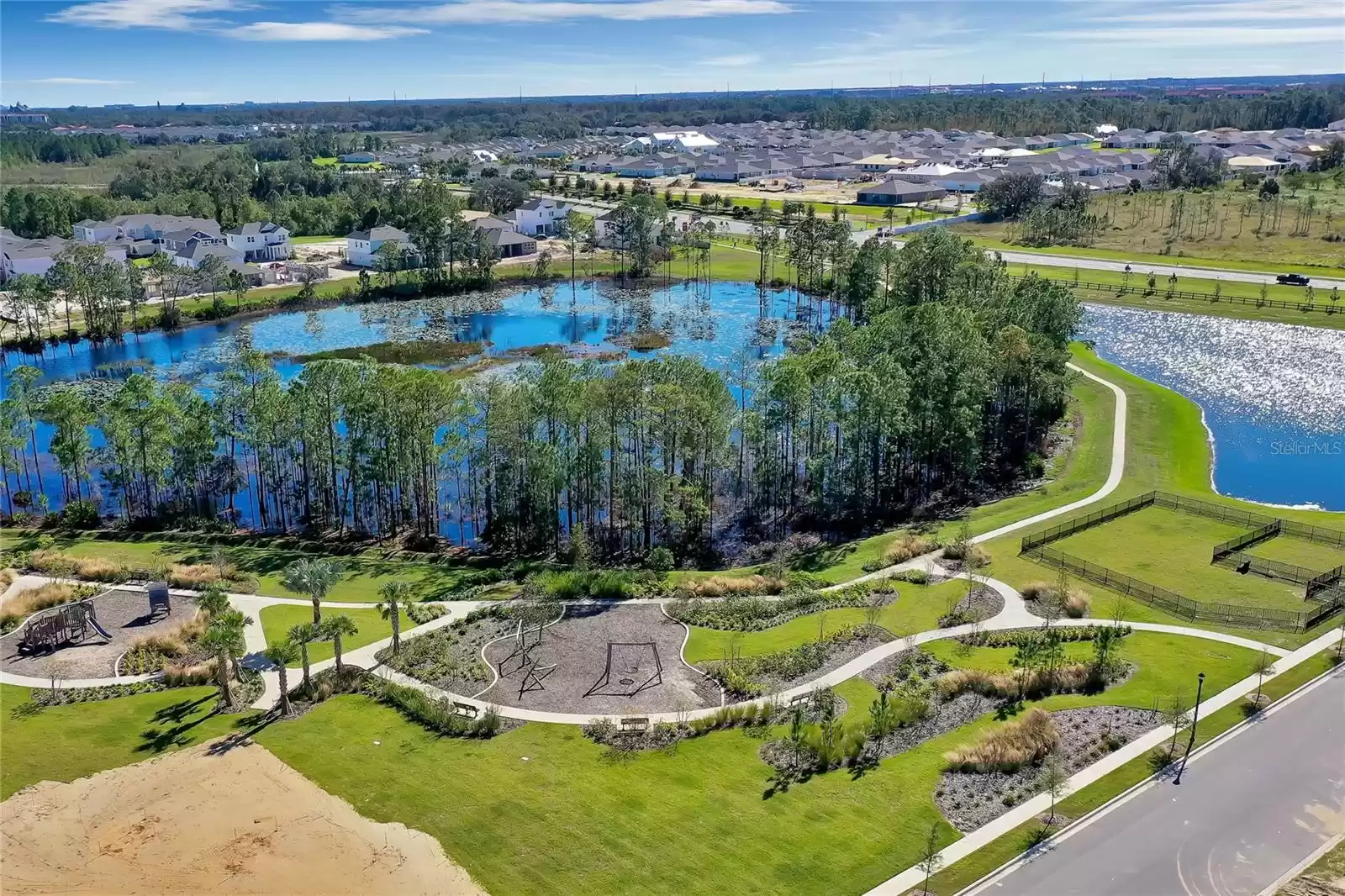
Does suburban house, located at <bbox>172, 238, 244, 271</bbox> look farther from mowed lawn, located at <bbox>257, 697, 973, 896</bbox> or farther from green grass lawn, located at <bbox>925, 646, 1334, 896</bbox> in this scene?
green grass lawn, located at <bbox>925, 646, 1334, 896</bbox>

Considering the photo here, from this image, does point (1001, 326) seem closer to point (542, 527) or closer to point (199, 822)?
point (542, 527)

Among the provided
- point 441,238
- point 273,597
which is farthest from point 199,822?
point 441,238

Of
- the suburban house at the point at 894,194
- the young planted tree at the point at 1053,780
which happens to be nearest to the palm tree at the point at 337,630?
the young planted tree at the point at 1053,780

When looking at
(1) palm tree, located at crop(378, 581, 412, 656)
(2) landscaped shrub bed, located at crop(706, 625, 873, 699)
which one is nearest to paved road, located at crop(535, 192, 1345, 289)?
(2) landscaped shrub bed, located at crop(706, 625, 873, 699)

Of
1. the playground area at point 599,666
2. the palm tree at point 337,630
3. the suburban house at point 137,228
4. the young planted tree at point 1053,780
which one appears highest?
the suburban house at point 137,228

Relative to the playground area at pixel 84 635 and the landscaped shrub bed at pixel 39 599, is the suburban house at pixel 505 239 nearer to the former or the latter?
the landscaped shrub bed at pixel 39 599

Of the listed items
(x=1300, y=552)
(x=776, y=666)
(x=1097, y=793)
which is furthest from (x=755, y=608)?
(x=1300, y=552)

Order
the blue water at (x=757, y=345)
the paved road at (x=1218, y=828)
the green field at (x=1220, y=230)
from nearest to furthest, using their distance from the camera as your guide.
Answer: the paved road at (x=1218, y=828) < the blue water at (x=757, y=345) < the green field at (x=1220, y=230)
